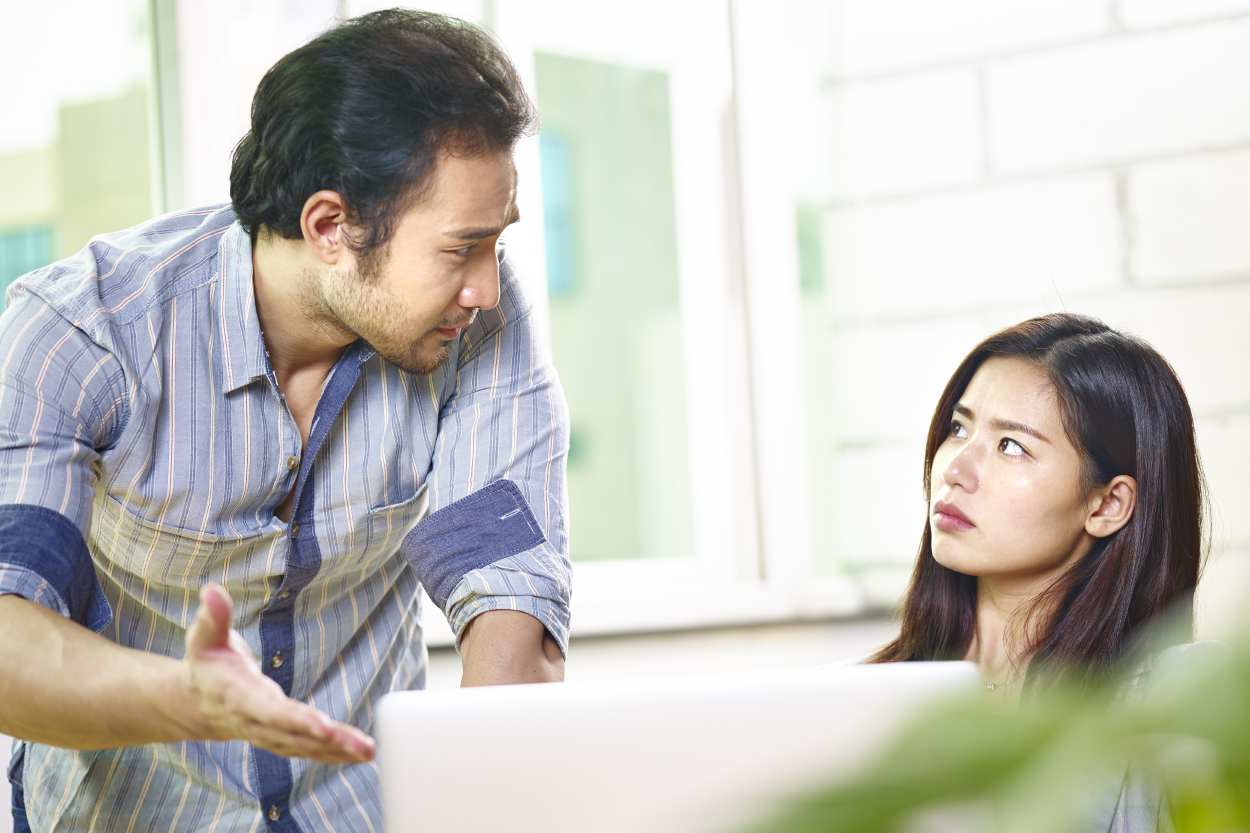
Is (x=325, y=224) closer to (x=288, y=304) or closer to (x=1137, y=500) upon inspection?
(x=288, y=304)

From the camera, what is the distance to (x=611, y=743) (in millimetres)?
606

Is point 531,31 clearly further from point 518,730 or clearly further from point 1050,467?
point 518,730

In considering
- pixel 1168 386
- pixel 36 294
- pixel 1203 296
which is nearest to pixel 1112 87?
pixel 1203 296

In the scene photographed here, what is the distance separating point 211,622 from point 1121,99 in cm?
152

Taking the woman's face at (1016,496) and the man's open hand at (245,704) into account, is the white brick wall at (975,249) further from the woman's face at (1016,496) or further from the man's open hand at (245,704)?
the man's open hand at (245,704)

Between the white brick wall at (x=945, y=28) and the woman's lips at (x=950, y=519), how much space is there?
0.82 meters

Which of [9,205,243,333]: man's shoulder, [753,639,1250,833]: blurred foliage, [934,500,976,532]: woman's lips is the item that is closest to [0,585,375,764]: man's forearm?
[9,205,243,333]: man's shoulder

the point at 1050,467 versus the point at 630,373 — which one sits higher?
the point at 630,373

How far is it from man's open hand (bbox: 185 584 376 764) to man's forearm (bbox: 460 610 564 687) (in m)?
0.41

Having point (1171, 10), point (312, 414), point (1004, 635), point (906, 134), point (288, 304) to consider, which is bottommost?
point (1004, 635)

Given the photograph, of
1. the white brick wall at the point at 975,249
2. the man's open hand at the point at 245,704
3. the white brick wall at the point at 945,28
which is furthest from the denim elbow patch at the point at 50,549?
the white brick wall at the point at 945,28

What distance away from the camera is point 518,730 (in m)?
0.62

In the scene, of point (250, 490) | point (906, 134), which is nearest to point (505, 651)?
point (250, 490)

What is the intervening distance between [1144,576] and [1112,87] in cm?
80
